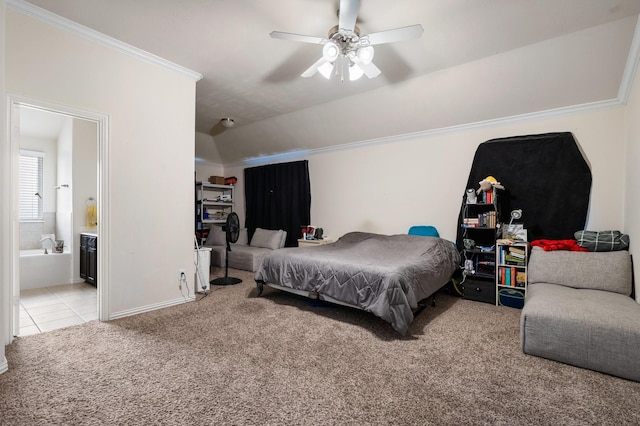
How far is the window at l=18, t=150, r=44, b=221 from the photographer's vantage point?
4.47 metres

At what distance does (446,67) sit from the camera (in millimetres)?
3184

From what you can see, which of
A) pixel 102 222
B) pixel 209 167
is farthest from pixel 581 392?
pixel 209 167

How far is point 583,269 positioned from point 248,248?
16.1 ft

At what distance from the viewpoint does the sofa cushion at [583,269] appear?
2641 millimetres

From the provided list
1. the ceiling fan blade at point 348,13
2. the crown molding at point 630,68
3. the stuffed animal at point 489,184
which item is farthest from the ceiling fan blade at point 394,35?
the stuffed animal at point 489,184

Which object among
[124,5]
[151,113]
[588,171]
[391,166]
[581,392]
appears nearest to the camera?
[581,392]

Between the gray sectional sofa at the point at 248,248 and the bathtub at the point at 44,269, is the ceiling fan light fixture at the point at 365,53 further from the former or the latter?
the bathtub at the point at 44,269

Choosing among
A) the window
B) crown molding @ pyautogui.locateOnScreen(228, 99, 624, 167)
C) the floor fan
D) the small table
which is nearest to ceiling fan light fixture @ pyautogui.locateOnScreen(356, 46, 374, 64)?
crown molding @ pyautogui.locateOnScreen(228, 99, 624, 167)

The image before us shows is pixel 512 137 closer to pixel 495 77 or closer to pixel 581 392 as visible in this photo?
pixel 495 77

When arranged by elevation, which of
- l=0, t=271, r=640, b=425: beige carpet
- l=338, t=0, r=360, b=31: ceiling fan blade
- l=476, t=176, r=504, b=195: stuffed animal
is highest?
l=338, t=0, r=360, b=31: ceiling fan blade

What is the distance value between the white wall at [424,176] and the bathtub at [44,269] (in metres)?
3.90

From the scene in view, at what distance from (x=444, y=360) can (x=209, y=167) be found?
20.6 ft

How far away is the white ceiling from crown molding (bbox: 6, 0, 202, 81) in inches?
2.6

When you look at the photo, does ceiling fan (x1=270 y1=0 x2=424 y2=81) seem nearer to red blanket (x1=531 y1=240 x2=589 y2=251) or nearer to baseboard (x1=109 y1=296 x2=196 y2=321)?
red blanket (x1=531 y1=240 x2=589 y2=251)
